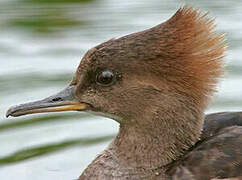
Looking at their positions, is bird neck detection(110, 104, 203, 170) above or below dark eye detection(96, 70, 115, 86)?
below

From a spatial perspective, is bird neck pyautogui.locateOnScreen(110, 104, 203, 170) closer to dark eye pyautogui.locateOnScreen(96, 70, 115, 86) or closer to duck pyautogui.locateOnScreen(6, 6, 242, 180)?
duck pyautogui.locateOnScreen(6, 6, 242, 180)

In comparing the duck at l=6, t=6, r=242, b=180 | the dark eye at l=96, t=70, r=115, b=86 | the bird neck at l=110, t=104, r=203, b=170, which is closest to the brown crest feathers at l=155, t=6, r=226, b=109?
the duck at l=6, t=6, r=242, b=180

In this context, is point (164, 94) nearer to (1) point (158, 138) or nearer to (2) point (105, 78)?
(1) point (158, 138)

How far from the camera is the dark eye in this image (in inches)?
321

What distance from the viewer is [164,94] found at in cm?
811

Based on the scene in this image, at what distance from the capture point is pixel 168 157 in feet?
27.1

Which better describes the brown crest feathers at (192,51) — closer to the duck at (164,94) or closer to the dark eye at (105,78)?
the duck at (164,94)

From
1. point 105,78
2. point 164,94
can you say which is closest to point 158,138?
point 164,94

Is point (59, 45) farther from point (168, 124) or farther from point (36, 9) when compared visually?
point (168, 124)

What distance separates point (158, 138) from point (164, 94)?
0.36 m

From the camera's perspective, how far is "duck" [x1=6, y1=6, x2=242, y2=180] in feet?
26.5

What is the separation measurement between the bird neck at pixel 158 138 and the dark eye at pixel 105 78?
15.2 inches

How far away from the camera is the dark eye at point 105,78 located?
8156 millimetres

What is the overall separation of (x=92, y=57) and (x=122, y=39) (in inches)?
10.7
